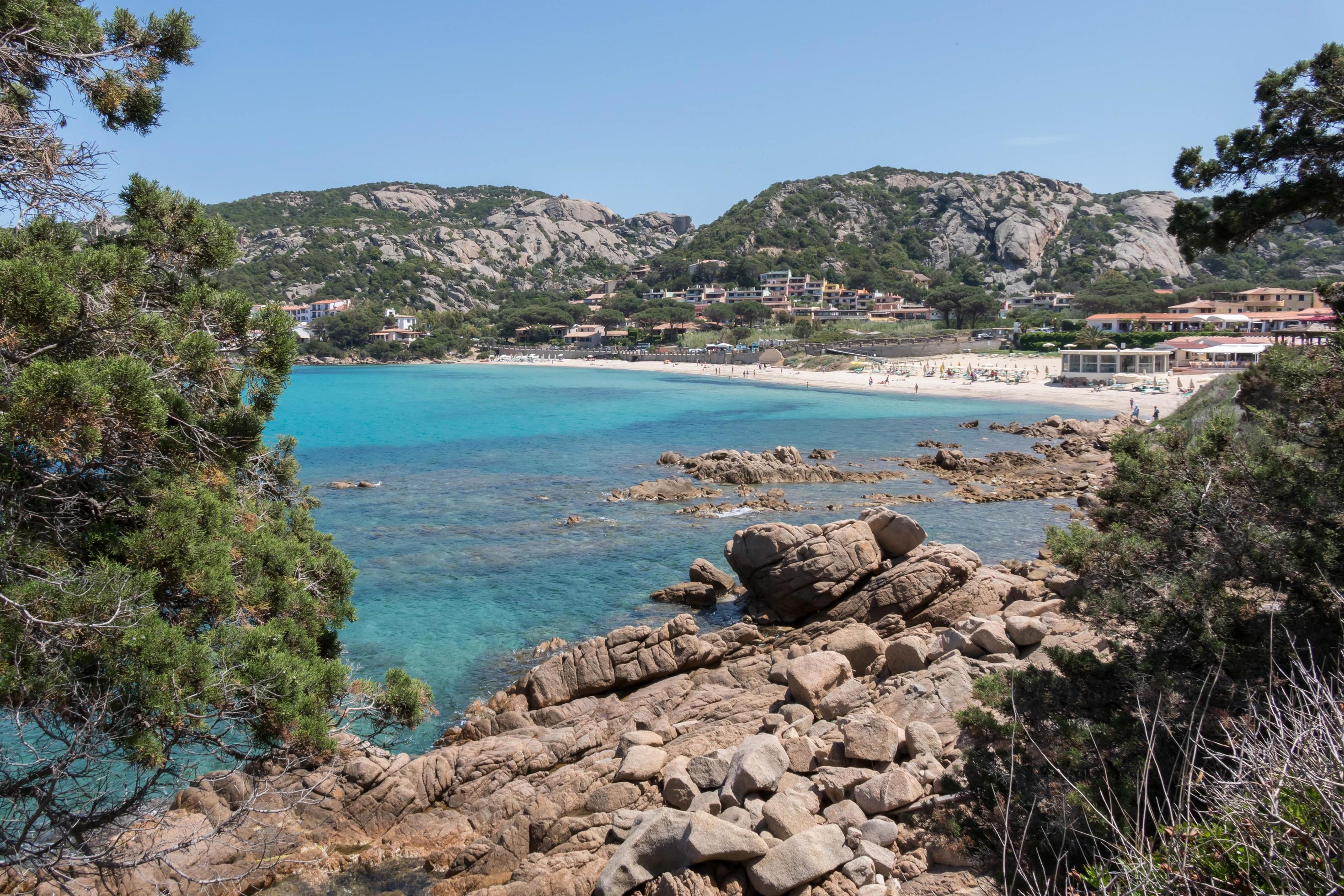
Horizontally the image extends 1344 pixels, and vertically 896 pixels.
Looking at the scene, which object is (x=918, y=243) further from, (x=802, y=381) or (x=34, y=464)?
(x=34, y=464)

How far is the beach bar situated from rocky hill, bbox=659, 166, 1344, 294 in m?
92.9

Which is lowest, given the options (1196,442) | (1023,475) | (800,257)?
(1023,475)

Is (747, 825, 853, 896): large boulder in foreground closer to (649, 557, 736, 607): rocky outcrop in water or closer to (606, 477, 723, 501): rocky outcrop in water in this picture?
(649, 557, 736, 607): rocky outcrop in water

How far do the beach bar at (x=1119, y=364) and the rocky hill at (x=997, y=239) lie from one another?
Result: 9288 centimetres

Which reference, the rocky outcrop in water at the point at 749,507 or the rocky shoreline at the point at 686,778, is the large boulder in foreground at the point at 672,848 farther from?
the rocky outcrop in water at the point at 749,507

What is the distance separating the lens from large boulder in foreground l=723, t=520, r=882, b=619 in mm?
15648

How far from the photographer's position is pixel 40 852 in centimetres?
512

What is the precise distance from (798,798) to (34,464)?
6.61 metres

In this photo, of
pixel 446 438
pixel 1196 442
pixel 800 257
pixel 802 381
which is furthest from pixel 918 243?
Answer: pixel 1196 442

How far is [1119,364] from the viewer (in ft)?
207

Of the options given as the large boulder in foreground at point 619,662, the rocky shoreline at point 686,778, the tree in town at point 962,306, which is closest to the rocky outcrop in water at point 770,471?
the rocky shoreline at point 686,778

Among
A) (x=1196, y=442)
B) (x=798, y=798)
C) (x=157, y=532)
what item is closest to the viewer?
(x=157, y=532)

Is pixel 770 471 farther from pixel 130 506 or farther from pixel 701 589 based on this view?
pixel 130 506

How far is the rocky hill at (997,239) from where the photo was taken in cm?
15325
